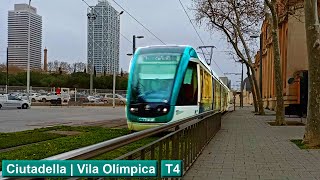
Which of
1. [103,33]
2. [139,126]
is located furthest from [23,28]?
[139,126]

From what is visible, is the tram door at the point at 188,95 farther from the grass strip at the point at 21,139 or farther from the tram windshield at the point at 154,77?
the grass strip at the point at 21,139

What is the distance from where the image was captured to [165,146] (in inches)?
258

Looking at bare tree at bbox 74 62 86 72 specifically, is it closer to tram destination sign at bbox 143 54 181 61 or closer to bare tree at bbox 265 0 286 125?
bare tree at bbox 265 0 286 125

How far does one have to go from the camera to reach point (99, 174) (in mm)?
3574

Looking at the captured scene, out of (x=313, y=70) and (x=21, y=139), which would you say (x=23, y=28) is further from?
(x=313, y=70)

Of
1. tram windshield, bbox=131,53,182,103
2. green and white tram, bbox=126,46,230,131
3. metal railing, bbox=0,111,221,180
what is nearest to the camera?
metal railing, bbox=0,111,221,180

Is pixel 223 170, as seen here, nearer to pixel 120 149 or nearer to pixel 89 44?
pixel 120 149

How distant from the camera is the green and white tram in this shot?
1500 cm

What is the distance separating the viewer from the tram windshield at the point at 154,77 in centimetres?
1523

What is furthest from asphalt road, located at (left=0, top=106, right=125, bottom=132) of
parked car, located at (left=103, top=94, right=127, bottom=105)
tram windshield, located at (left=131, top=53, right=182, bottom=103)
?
parked car, located at (left=103, top=94, right=127, bottom=105)

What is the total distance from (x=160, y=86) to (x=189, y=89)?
124 centimetres

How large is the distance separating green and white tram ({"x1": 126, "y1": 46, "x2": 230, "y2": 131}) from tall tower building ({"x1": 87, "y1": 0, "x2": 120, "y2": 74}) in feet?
67.2

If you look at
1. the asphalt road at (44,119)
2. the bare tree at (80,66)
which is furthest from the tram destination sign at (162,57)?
the bare tree at (80,66)
